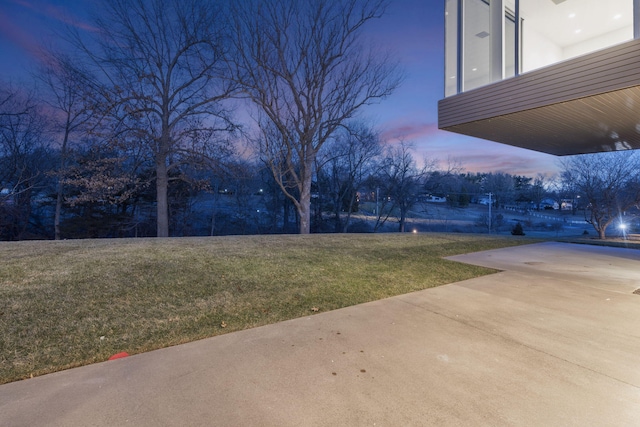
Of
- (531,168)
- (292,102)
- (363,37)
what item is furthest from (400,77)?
(531,168)

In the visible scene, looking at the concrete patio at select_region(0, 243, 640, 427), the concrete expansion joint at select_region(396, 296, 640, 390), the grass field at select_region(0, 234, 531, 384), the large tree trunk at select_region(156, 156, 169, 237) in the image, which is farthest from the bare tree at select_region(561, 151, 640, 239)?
the large tree trunk at select_region(156, 156, 169, 237)

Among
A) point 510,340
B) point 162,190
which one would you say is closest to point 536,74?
point 510,340

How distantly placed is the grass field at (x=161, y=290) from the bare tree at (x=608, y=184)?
13824 mm

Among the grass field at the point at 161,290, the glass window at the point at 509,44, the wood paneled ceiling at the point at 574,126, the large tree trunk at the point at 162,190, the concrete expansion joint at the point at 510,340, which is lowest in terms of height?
the concrete expansion joint at the point at 510,340

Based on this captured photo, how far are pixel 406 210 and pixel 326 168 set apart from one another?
24.5 ft

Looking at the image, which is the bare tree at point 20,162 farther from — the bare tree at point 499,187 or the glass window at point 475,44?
the bare tree at point 499,187

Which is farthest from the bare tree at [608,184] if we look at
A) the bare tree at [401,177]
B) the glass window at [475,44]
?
the glass window at [475,44]

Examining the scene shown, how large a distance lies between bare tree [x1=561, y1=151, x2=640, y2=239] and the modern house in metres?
6.08

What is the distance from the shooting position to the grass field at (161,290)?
2.63 metres

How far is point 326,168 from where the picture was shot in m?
25.3

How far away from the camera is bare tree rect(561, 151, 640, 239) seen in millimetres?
14484

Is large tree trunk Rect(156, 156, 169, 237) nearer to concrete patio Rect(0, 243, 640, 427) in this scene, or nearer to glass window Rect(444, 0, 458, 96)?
glass window Rect(444, 0, 458, 96)

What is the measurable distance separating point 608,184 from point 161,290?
19.3m

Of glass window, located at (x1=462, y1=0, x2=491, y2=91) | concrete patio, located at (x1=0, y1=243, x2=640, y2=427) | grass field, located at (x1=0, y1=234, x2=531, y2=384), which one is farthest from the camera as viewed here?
glass window, located at (x1=462, y1=0, x2=491, y2=91)
